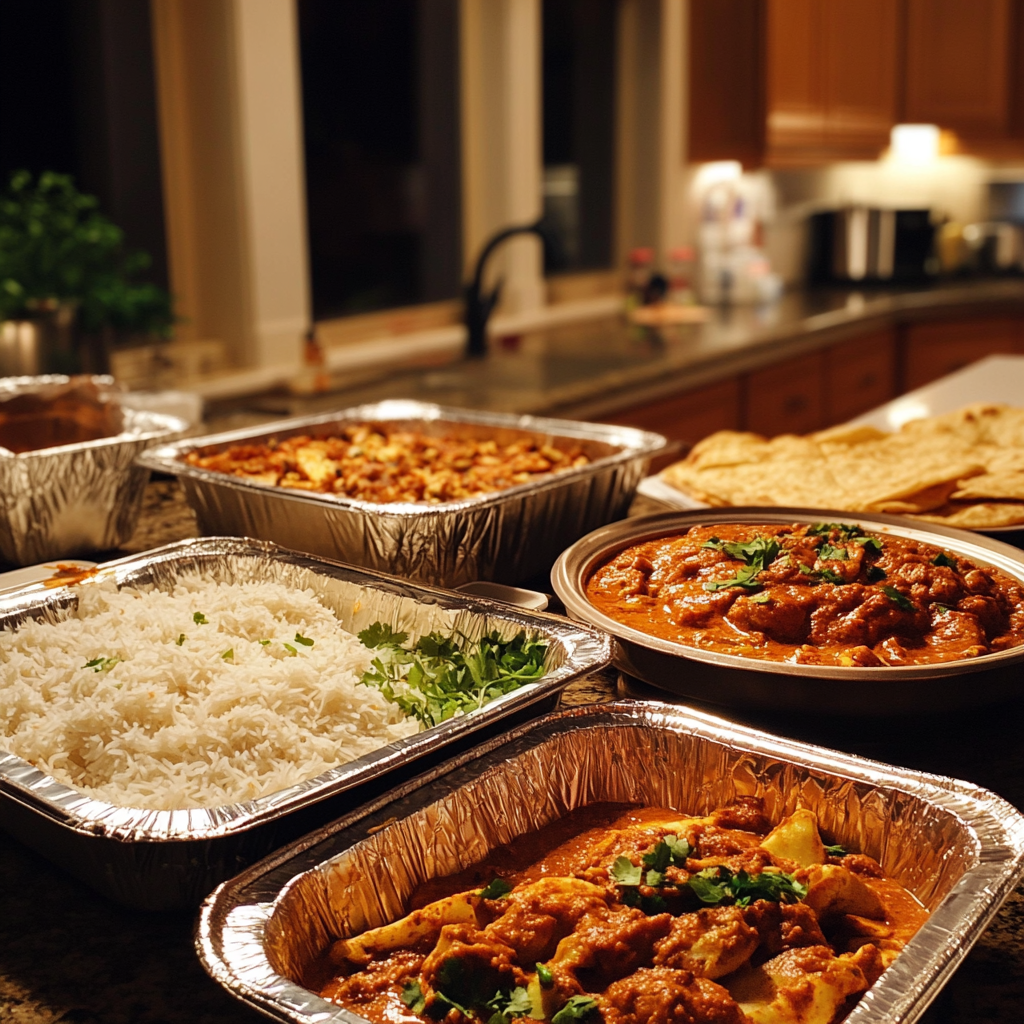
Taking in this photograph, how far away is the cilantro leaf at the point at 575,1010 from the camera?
0.64m

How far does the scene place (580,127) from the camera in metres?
4.73

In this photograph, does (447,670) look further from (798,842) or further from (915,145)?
(915,145)

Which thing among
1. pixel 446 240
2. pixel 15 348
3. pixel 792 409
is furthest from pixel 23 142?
pixel 792 409

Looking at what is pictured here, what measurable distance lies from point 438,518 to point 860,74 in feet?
15.2

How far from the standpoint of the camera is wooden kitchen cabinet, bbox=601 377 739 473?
325 cm

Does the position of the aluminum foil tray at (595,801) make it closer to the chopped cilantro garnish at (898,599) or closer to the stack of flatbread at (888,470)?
the chopped cilantro garnish at (898,599)

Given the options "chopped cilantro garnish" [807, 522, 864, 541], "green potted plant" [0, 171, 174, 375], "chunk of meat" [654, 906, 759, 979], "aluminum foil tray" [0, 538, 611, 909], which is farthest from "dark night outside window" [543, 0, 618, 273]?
"chunk of meat" [654, 906, 759, 979]

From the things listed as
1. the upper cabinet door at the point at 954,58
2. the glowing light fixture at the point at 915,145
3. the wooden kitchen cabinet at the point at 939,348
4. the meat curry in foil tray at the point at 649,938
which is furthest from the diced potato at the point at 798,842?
the glowing light fixture at the point at 915,145

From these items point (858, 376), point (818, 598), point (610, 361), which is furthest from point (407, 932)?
point (858, 376)

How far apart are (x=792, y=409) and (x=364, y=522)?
9.80 feet

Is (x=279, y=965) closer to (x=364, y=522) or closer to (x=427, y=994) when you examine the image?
(x=427, y=994)

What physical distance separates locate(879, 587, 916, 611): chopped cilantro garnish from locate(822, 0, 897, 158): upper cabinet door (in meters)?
4.33

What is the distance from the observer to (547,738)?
0.89m

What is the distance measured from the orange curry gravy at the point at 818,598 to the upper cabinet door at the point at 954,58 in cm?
491
